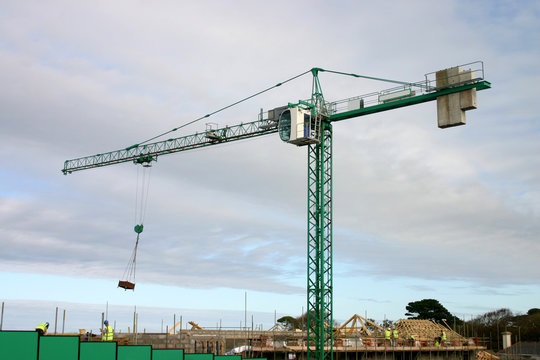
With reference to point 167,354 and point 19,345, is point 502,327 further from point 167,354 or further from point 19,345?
point 19,345

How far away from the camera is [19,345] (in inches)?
971

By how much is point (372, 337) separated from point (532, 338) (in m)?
45.7

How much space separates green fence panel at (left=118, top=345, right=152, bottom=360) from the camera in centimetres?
2885

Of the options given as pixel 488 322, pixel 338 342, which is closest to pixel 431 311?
pixel 488 322

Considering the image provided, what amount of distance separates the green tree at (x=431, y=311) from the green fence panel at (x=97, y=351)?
92.2 metres

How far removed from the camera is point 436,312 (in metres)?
111

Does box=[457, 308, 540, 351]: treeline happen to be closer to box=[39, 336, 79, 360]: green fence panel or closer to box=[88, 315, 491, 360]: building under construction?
box=[88, 315, 491, 360]: building under construction

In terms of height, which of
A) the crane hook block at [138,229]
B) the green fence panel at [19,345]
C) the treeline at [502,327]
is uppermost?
the crane hook block at [138,229]

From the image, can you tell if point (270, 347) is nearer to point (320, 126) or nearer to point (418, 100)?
point (320, 126)

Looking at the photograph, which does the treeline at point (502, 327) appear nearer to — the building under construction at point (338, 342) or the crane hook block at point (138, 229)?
the building under construction at point (338, 342)

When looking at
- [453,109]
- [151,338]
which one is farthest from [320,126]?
[151,338]

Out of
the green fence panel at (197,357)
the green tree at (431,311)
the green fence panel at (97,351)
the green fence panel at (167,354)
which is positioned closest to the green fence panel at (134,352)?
the green fence panel at (97,351)

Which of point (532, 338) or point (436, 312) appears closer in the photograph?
point (532, 338)

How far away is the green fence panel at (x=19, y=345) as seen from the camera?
2423 centimetres
